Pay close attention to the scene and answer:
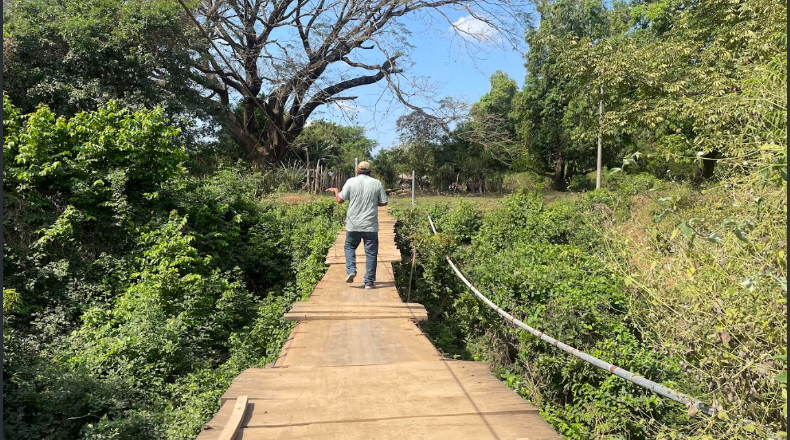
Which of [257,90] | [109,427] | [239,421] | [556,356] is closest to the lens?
[239,421]

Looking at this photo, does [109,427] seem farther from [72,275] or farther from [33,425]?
[72,275]

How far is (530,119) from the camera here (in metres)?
29.3

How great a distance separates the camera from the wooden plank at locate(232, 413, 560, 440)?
2428mm

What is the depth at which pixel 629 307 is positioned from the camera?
3770 millimetres

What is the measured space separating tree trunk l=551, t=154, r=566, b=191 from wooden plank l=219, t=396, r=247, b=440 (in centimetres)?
2953

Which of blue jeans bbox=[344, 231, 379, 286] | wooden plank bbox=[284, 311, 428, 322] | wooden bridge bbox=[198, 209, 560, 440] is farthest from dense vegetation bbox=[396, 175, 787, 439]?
wooden plank bbox=[284, 311, 428, 322]

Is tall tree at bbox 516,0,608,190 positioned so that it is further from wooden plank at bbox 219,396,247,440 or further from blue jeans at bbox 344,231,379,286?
wooden plank at bbox 219,396,247,440

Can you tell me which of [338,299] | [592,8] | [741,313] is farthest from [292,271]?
[592,8]

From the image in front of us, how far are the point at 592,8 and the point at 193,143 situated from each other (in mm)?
24717

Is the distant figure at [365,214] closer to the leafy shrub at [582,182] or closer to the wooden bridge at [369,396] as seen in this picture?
the wooden bridge at [369,396]

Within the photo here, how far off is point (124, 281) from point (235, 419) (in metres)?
6.52

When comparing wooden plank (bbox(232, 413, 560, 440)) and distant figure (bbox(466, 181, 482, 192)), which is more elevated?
distant figure (bbox(466, 181, 482, 192))

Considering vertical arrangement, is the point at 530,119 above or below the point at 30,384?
above

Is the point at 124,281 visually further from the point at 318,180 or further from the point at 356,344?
the point at 318,180
